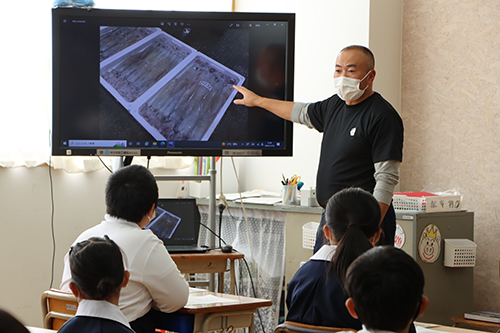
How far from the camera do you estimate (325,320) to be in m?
1.62

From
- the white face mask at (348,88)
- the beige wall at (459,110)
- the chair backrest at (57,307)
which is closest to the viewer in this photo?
the chair backrest at (57,307)

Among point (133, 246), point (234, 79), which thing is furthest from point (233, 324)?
point (234, 79)

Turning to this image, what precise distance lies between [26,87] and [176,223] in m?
1.44

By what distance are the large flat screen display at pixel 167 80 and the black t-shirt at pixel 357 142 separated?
1.71 ft

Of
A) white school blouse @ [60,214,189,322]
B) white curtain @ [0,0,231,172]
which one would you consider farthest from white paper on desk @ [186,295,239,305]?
white curtain @ [0,0,231,172]

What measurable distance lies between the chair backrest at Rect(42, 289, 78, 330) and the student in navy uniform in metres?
→ 0.44

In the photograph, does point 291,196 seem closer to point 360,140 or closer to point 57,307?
point 360,140

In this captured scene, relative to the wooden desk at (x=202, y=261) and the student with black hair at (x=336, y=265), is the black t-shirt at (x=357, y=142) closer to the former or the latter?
the student with black hair at (x=336, y=265)

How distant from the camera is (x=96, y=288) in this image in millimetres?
1444

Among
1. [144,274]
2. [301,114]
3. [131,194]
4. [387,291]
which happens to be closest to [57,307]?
[144,274]

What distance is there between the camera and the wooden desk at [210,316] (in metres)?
1.98

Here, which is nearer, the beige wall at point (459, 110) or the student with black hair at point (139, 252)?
the student with black hair at point (139, 252)

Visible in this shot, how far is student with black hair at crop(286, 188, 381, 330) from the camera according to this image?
161cm

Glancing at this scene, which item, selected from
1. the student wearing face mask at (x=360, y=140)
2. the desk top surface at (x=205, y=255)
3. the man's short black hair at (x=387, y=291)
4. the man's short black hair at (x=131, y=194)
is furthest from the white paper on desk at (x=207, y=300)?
the man's short black hair at (x=387, y=291)
